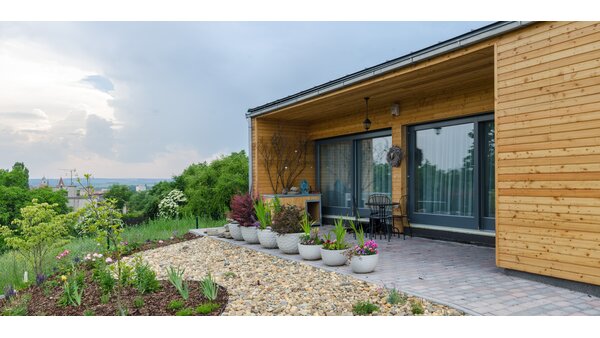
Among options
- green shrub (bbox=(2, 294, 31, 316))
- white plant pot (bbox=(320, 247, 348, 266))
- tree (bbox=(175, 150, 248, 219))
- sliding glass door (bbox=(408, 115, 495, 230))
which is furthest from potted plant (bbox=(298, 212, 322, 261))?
tree (bbox=(175, 150, 248, 219))

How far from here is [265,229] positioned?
265 inches

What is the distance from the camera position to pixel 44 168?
9656 millimetres

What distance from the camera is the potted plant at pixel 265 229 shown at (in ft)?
21.7

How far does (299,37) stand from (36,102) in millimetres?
7306

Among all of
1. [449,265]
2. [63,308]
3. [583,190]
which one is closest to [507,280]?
[449,265]

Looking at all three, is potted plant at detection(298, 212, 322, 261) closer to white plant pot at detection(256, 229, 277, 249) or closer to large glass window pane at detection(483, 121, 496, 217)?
white plant pot at detection(256, 229, 277, 249)

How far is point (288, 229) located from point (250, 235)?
124 cm

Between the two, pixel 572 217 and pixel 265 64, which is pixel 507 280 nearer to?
pixel 572 217

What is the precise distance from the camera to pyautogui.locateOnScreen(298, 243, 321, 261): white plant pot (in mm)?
5578

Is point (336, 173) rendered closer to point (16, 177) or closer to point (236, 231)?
point (236, 231)

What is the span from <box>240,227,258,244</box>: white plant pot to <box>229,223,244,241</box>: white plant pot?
0.35m

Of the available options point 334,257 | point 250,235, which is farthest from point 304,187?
point 334,257

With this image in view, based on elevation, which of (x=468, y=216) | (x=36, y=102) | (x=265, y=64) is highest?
(x=265, y=64)

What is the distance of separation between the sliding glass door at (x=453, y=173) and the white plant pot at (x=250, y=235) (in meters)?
3.11
